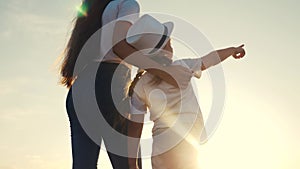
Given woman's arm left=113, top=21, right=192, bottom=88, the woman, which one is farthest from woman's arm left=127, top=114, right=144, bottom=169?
woman's arm left=113, top=21, right=192, bottom=88

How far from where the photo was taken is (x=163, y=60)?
4418 mm

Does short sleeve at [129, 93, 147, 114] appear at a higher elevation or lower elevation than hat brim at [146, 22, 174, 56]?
lower

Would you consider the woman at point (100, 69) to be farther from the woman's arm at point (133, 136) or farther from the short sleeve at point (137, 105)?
the short sleeve at point (137, 105)

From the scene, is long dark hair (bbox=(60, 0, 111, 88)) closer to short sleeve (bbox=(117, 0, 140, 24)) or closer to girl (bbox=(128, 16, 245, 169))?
short sleeve (bbox=(117, 0, 140, 24))

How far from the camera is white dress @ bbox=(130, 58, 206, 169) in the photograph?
438 cm

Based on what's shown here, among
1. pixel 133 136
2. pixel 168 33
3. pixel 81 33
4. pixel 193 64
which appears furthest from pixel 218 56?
pixel 81 33

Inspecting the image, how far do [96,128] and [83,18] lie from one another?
2.39ft

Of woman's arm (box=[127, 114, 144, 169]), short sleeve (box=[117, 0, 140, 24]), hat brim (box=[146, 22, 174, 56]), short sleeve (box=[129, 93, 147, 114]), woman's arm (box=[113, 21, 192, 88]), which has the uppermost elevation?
short sleeve (box=[117, 0, 140, 24])

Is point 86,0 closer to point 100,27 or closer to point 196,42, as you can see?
point 100,27

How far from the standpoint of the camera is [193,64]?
14.6ft

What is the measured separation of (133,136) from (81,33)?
2.52 ft

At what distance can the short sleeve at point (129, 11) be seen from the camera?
4.59 m

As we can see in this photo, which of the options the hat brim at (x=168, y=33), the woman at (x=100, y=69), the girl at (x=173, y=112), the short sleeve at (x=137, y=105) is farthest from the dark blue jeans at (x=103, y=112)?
the hat brim at (x=168, y=33)

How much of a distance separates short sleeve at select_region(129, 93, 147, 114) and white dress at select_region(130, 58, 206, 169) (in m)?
0.08
